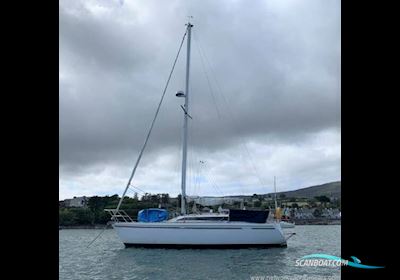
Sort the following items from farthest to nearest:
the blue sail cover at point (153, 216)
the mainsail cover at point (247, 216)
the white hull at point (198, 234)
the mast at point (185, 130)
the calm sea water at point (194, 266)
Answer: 1. the blue sail cover at point (153, 216)
2. the mast at point (185, 130)
3. the mainsail cover at point (247, 216)
4. the white hull at point (198, 234)
5. the calm sea water at point (194, 266)

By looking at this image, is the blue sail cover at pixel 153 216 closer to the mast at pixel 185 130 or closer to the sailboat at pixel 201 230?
the sailboat at pixel 201 230

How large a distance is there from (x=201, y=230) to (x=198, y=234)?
0.35 metres

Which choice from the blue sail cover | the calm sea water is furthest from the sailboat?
the calm sea water

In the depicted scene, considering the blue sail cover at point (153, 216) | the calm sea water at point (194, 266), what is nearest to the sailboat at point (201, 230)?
the blue sail cover at point (153, 216)

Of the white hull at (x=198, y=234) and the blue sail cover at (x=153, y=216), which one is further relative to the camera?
the blue sail cover at (x=153, y=216)

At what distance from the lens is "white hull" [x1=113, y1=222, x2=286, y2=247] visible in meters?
27.1

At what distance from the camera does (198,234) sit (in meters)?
27.1

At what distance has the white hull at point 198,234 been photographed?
2714 cm

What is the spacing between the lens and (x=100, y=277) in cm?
1759

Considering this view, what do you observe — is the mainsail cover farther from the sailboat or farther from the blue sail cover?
the blue sail cover
